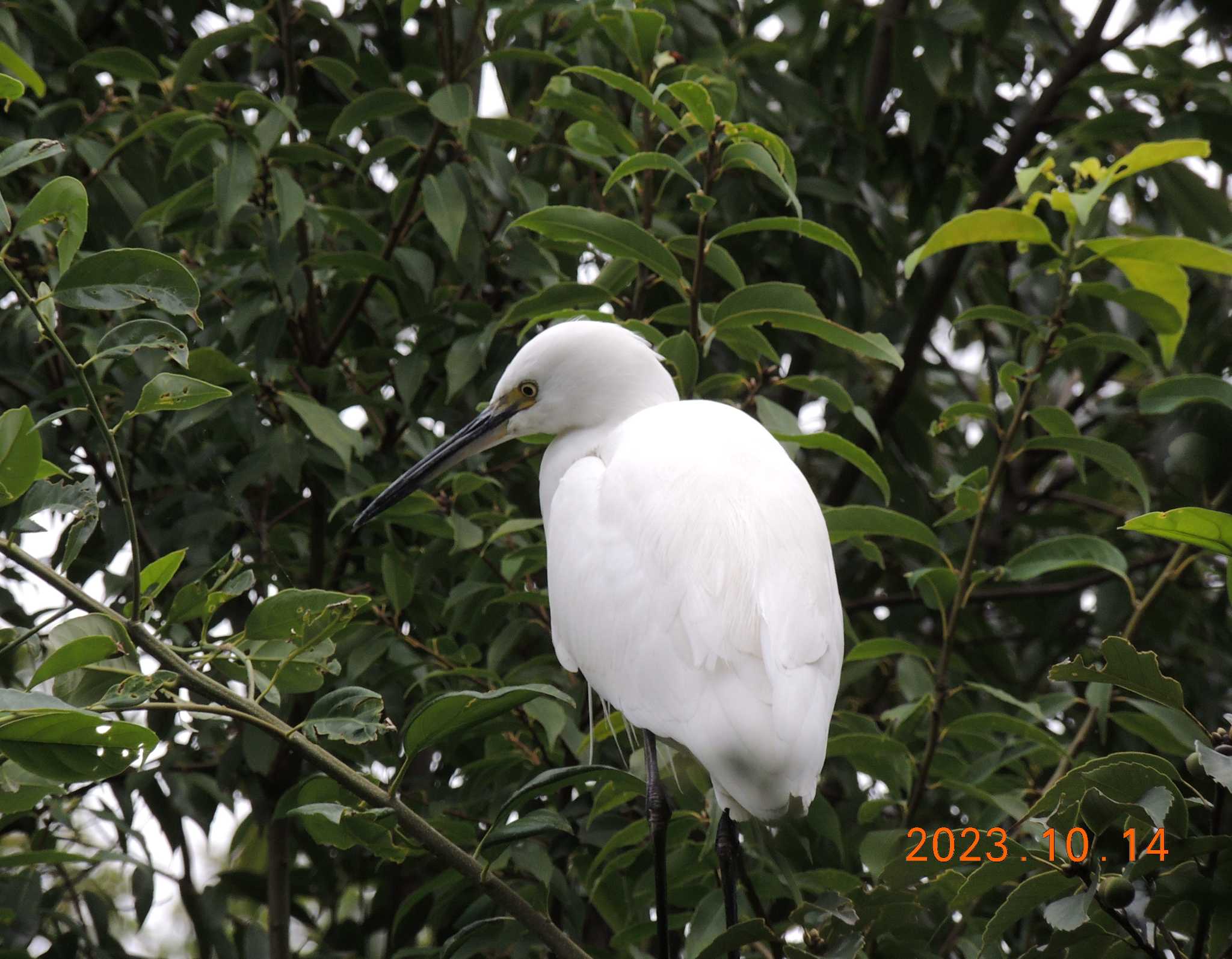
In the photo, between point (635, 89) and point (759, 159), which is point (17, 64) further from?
point (759, 159)

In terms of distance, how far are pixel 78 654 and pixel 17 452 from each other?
228mm

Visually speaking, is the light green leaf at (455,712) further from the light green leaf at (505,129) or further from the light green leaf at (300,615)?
the light green leaf at (505,129)

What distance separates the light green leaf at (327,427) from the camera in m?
2.36

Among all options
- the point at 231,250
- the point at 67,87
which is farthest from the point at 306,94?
the point at 231,250

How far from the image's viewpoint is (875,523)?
220 cm

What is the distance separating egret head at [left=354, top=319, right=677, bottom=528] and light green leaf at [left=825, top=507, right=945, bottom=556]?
0.36 meters

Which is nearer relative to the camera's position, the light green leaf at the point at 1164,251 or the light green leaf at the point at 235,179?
the light green leaf at the point at 1164,251

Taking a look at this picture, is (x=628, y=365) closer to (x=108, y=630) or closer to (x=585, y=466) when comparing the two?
(x=585, y=466)

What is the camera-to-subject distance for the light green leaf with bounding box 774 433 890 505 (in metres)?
2.16

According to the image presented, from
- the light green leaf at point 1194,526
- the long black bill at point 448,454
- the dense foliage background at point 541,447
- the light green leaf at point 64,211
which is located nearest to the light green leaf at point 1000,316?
the dense foliage background at point 541,447

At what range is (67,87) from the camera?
3.13 m

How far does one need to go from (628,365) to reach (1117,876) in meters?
1.13

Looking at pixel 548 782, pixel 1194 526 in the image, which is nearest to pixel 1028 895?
pixel 1194 526

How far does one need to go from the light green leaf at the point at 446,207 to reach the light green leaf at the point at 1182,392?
122 centimetres
